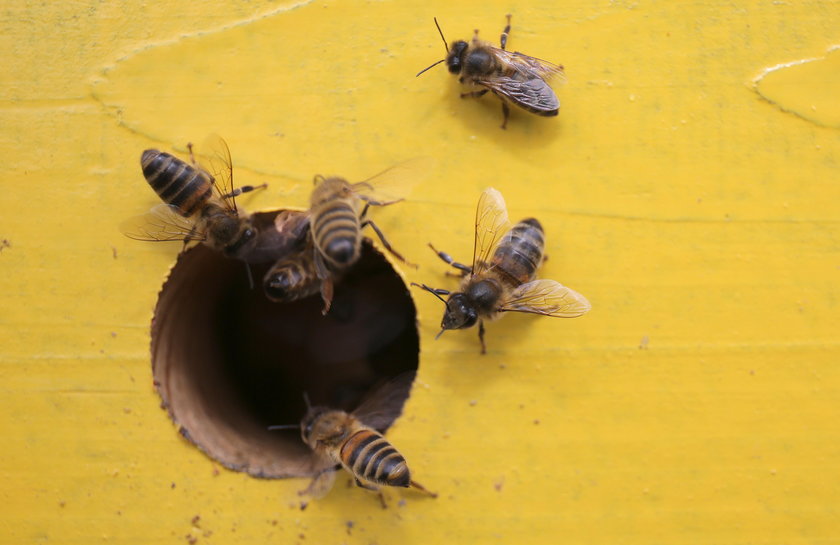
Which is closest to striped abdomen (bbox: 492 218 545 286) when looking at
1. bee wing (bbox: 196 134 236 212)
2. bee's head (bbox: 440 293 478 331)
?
bee's head (bbox: 440 293 478 331)

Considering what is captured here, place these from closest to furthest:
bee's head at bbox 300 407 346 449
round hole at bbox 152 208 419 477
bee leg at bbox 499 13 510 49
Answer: bee leg at bbox 499 13 510 49 → bee's head at bbox 300 407 346 449 → round hole at bbox 152 208 419 477

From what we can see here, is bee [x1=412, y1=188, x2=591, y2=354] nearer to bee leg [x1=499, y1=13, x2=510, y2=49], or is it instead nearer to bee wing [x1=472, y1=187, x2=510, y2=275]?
bee wing [x1=472, y1=187, x2=510, y2=275]

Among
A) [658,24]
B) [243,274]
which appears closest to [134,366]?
[243,274]

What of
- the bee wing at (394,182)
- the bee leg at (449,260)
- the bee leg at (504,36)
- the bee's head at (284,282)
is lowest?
the bee's head at (284,282)

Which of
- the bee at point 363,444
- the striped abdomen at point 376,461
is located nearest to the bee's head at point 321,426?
the bee at point 363,444

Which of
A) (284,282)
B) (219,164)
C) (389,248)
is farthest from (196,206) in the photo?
(389,248)

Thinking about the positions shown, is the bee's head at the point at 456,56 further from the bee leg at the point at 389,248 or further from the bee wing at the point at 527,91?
the bee leg at the point at 389,248

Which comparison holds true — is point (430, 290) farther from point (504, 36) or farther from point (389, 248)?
point (504, 36)
